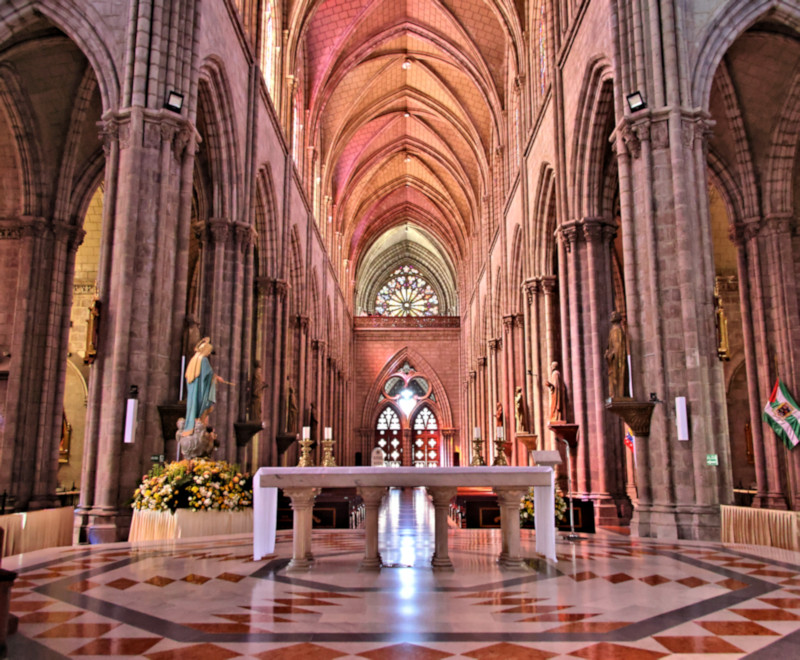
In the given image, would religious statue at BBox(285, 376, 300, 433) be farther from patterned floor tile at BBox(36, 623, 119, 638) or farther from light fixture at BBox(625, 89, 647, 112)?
patterned floor tile at BBox(36, 623, 119, 638)

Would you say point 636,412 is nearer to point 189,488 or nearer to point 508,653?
point 189,488

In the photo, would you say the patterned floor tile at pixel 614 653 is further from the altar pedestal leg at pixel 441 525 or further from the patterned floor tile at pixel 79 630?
the altar pedestal leg at pixel 441 525

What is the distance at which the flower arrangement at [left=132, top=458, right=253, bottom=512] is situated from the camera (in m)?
9.98

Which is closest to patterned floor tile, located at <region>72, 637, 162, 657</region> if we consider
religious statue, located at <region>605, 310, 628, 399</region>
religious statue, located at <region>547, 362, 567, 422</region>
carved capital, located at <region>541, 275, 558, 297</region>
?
religious statue, located at <region>605, 310, 628, 399</region>

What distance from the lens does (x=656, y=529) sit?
420 inches

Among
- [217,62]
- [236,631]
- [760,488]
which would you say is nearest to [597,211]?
[760,488]

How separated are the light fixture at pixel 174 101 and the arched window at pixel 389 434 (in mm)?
31888

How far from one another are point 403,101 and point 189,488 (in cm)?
2660

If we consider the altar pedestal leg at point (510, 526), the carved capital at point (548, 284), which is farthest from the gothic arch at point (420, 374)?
the altar pedestal leg at point (510, 526)

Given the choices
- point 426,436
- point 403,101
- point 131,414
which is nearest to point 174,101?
point 131,414

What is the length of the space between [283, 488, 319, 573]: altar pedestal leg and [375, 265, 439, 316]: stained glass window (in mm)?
40661

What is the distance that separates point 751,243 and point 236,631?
50.3 feet

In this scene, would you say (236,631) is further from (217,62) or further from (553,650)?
(217,62)

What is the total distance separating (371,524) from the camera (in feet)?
24.5
